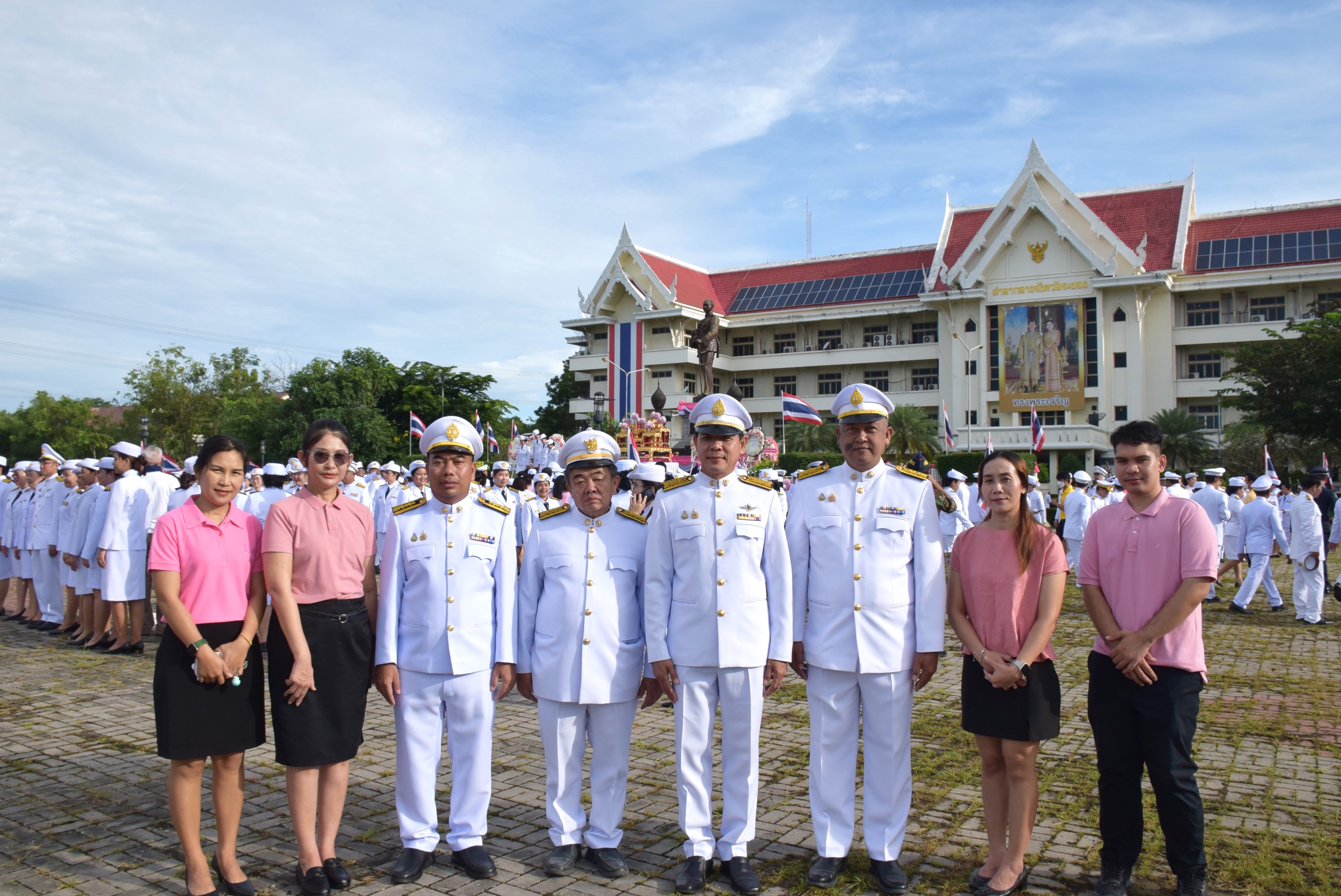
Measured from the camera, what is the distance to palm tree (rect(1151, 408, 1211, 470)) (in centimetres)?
3853

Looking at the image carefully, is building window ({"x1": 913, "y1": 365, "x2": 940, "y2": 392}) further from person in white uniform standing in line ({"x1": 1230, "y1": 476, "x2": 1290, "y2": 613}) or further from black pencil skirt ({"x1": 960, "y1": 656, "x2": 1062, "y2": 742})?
black pencil skirt ({"x1": 960, "y1": 656, "x2": 1062, "y2": 742})

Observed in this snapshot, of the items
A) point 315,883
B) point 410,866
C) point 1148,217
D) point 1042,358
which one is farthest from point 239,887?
point 1148,217

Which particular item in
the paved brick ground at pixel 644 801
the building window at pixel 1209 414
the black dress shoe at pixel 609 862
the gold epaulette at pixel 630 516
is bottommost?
the paved brick ground at pixel 644 801

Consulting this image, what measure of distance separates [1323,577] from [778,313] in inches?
1724

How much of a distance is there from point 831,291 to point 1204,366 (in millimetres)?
19672

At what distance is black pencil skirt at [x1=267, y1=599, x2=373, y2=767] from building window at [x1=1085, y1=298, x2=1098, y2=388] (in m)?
46.3

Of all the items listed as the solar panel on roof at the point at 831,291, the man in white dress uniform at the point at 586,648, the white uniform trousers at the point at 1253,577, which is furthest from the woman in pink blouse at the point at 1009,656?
the solar panel on roof at the point at 831,291

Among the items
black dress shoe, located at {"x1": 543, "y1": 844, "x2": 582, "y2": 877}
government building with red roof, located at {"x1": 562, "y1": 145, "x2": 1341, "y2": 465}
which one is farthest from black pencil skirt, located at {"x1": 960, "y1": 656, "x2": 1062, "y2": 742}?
government building with red roof, located at {"x1": 562, "y1": 145, "x2": 1341, "y2": 465}

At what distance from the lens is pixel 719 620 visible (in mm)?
4297

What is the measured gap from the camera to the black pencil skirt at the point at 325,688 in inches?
159

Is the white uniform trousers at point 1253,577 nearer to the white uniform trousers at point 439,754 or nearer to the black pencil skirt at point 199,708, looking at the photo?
the white uniform trousers at point 439,754

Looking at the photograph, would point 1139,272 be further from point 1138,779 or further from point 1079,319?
point 1138,779

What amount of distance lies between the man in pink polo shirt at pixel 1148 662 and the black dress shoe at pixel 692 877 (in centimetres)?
167

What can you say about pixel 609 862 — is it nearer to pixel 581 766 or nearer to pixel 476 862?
pixel 581 766
